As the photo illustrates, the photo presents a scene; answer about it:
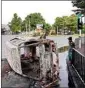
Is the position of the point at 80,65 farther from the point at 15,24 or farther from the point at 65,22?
the point at 65,22

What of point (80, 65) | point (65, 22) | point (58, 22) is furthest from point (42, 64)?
point (65, 22)

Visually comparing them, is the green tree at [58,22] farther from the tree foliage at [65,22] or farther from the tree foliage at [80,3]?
the tree foliage at [80,3]

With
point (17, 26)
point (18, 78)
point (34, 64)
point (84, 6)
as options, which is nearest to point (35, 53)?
point (34, 64)

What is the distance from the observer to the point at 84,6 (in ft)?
45.9

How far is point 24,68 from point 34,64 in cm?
43

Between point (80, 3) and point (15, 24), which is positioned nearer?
point (80, 3)

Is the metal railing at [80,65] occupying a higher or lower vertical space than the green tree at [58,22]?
lower

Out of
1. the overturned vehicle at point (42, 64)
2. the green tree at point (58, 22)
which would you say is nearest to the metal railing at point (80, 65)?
the overturned vehicle at point (42, 64)

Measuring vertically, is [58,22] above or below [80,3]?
above

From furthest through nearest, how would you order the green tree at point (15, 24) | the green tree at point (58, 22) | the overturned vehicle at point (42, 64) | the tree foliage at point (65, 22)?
the green tree at point (58, 22) < the tree foliage at point (65, 22) < the green tree at point (15, 24) < the overturned vehicle at point (42, 64)

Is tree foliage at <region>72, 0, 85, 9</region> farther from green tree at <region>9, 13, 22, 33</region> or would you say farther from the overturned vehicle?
green tree at <region>9, 13, 22, 33</region>

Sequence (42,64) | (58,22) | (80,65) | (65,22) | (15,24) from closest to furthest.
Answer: (80,65), (42,64), (15,24), (58,22), (65,22)

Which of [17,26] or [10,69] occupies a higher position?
[17,26]

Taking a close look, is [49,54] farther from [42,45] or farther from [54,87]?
[54,87]
